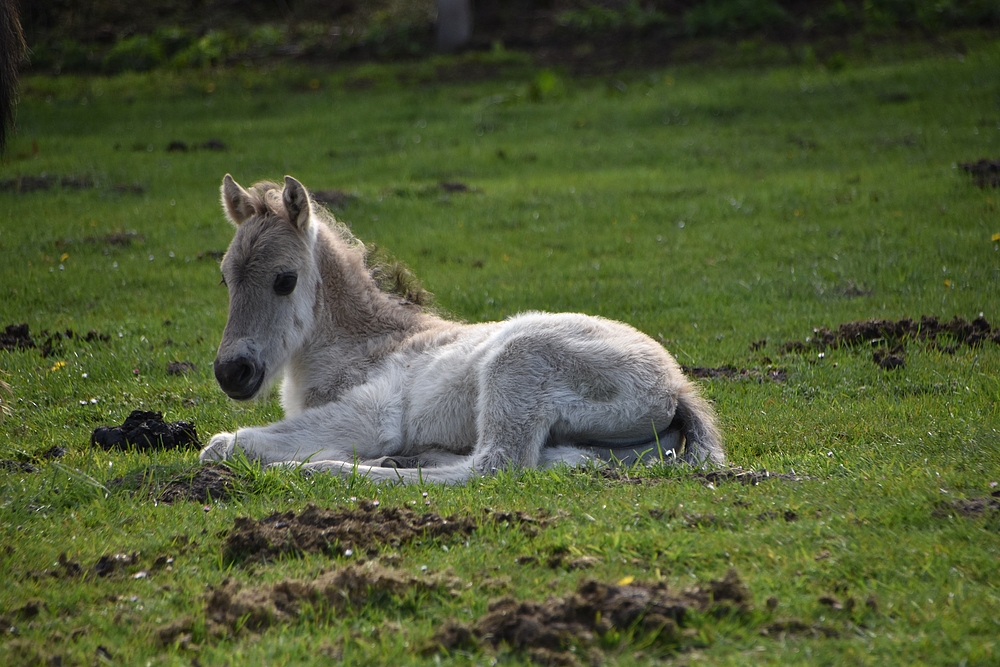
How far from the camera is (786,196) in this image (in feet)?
47.2

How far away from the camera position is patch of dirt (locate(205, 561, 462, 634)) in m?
3.96

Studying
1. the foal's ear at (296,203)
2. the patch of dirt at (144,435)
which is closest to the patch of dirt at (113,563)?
the patch of dirt at (144,435)

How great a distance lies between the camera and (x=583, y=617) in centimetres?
379

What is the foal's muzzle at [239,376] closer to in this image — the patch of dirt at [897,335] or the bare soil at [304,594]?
the bare soil at [304,594]

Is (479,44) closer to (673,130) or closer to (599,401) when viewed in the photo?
(673,130)

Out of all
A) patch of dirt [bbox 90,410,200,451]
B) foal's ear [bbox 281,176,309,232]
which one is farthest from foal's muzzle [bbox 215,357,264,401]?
foal's ear [bbox 281,176,309,232]

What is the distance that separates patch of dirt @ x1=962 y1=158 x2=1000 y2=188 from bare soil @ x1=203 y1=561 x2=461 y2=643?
12442 millimetres

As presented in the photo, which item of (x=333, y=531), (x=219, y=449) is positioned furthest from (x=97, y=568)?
(x=219, y=449)

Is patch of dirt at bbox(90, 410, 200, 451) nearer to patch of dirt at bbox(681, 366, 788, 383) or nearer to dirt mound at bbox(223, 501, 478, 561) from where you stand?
dirt mound at bbox(223, 501, 478, 561)

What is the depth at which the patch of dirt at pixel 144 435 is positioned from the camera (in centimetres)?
638

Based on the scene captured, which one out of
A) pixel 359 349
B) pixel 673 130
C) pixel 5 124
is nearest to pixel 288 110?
pixel 673 130

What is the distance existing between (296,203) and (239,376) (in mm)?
1353

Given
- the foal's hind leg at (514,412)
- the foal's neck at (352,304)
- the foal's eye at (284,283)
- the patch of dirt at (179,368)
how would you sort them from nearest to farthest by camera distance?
the foal's hind leg at (514,412) < the foal's eye at (284,283) < the foal's neck at (352,304) < the patch of dirt at (179,368)

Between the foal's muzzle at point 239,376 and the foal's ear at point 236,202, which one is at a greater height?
the foal's ear at point 236,202
